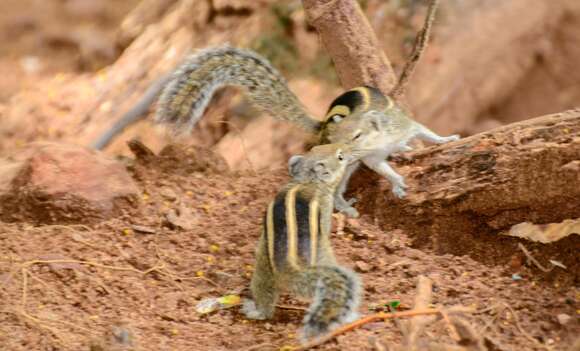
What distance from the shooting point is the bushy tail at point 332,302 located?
12.3 feet

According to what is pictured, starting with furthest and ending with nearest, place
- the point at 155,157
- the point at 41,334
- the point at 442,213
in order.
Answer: the point at 155,157 → the point at 442,213 → the point at 41,334

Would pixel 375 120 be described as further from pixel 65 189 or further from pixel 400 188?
pixel 65 189

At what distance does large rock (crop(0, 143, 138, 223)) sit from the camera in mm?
5066

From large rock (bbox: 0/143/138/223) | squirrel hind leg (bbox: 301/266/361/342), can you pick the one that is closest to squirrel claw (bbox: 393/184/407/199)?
squirrel hind leg (bbox: 301/266/361/342)

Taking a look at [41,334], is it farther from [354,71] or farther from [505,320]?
[354,71]

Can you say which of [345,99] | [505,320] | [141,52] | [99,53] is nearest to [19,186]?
[345,99]

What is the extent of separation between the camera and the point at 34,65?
9.44 metres

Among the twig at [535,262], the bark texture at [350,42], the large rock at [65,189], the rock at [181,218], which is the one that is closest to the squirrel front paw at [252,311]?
the rock at [181,218]

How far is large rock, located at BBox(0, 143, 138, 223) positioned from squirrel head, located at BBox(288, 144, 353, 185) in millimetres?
1010

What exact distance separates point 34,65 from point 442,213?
5.87m

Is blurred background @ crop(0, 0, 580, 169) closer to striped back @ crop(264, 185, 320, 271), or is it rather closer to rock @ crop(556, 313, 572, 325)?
striped back @ crop(264, 185, 320, 271)

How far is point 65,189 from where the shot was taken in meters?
5.09

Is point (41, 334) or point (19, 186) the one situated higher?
point (19, 186)

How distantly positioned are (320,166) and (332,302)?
3.83 feet
